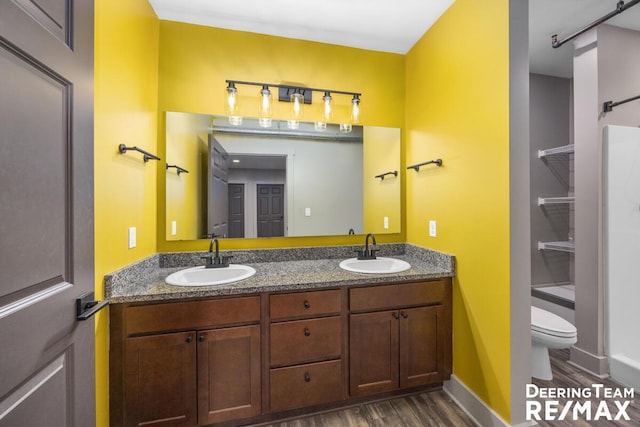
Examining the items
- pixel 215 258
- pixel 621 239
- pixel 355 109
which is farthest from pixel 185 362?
pixel 621 239

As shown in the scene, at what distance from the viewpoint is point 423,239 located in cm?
213

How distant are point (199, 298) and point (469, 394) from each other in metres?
1.72

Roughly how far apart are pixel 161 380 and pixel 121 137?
51.4 inches

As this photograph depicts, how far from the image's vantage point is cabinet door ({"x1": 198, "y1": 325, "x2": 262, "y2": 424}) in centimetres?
144

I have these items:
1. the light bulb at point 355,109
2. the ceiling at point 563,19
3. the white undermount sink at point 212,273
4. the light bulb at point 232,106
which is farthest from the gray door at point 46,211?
the ceiling at point 563,19

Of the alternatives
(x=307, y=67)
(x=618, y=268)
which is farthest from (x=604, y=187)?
(x=307, y=67)

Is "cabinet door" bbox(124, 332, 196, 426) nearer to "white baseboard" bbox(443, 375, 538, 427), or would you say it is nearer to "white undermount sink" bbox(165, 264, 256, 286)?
"white undermount sink" bbox(165, 264, 256, 286)

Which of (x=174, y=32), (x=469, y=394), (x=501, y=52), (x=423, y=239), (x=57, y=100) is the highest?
(x=174, y=32)

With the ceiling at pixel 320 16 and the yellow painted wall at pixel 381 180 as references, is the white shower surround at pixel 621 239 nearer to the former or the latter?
the yellow painted wall at pixel 381 180

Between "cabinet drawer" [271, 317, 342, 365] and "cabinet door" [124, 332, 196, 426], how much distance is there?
449 mm

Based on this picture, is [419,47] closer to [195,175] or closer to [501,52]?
[501,52]

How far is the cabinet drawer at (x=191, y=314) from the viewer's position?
4.52ft

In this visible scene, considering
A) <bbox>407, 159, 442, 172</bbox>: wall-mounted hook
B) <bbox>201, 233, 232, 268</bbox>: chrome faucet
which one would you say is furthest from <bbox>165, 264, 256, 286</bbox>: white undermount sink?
<bbox>407, 159, 442, 172</bbox>: wall-mounted hook

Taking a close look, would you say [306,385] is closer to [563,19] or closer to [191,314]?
[191,314]
